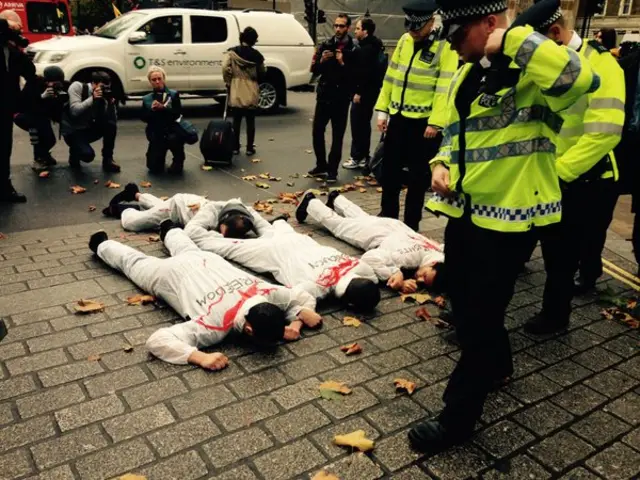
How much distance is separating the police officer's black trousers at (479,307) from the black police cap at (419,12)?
3145 millimetres

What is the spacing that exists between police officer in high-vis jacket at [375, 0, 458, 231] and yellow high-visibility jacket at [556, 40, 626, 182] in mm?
1739

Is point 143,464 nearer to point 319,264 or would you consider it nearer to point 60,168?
point 319,264

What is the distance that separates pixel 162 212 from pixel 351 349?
311 centimetres

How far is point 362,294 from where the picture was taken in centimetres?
439

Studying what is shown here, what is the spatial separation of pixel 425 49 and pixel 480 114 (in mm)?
3242

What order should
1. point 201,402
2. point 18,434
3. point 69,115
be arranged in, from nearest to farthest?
point 18,434 → point 201,402 → point 69,115

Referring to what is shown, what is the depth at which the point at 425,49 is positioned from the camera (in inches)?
228

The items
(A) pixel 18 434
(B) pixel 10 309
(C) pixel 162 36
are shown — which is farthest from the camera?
(C) pixel 162 36

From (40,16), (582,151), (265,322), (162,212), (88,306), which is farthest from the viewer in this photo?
(40,16)

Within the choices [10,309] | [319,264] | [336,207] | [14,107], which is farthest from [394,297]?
[14,107]

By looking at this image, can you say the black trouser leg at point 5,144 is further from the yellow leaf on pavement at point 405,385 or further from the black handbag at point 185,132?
the yellow leaf on pavement at point 405,385

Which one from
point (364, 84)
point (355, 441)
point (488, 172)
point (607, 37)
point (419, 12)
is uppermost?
point (419, 12)

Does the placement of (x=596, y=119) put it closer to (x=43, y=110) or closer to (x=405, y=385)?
(x=405, y=385)

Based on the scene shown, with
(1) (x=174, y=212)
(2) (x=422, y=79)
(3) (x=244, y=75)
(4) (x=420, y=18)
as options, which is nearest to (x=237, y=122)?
(3) (x=244, y=75)
